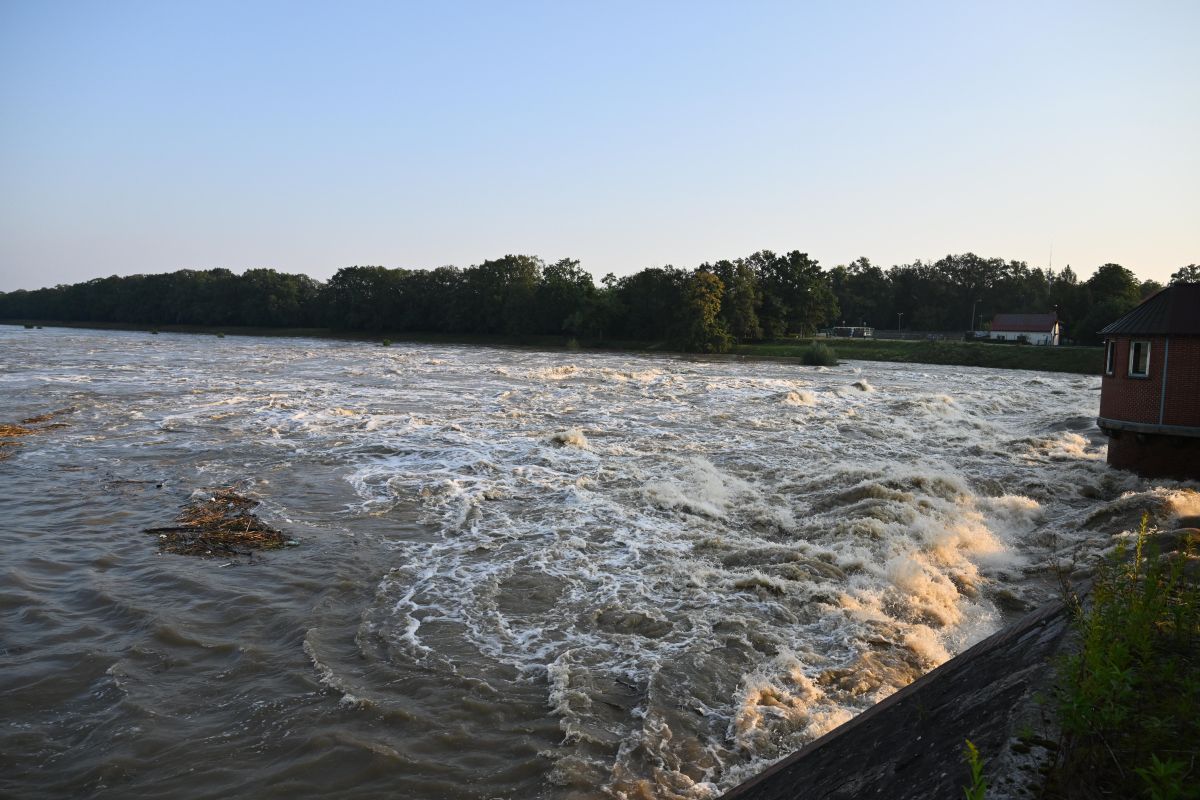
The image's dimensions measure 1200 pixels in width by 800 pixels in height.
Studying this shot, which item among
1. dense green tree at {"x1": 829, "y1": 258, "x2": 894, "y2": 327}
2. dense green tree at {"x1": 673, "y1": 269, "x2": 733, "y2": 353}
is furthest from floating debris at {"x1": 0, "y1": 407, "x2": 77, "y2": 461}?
dense green tree at {"x1": 829, "y1": 258, "x2": 894, "y2": 327}

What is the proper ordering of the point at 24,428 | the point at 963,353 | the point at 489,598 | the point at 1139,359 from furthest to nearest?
the point at 963,353 < the point at 24,428 < the point at 1139,359 < the point at 489,598

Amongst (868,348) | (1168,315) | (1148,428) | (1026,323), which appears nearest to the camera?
(1168,315)

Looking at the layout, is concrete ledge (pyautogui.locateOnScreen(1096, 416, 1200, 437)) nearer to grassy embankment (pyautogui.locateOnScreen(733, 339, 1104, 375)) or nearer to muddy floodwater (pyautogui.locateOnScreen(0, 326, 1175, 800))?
muddy floodwater (pyautogui.locateOnScreen(0, 326, 1175, 800))

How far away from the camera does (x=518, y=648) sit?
757 centimetres

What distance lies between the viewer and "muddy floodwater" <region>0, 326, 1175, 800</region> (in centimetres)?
568

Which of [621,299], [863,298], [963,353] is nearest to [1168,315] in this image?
[963,353]

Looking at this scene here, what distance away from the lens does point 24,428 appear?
64.1ft

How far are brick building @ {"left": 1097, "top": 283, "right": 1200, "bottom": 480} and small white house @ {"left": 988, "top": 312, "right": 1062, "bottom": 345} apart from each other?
89139 millimetres

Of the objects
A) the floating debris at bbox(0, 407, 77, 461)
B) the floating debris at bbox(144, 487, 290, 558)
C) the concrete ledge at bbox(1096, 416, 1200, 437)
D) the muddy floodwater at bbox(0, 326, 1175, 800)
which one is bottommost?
the muddy floodwater at bbox(0, 326, 1175, 800)

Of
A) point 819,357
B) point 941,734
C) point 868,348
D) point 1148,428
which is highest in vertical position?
point 868,348

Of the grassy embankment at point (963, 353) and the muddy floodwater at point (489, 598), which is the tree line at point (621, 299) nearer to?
the grassy embankment at point (963, 353)

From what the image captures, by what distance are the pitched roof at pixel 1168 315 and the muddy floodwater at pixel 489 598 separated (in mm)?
3500

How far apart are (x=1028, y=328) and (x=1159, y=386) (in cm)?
9709

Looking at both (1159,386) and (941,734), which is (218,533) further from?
(1159,386)
